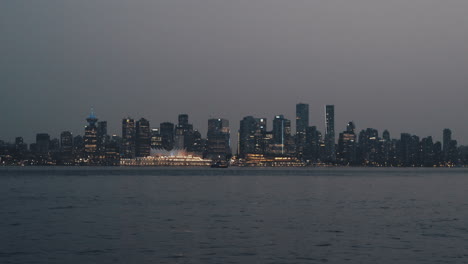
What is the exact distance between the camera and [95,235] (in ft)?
126

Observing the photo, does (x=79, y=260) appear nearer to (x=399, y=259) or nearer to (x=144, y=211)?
(x=399, y=259)

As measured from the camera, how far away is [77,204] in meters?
63.6

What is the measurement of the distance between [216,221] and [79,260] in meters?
18.2

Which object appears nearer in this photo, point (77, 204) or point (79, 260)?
point (79, 260)

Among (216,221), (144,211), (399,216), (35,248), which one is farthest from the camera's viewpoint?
(144,211)

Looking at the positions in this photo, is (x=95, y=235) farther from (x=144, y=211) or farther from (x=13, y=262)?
(x=144, y=211)

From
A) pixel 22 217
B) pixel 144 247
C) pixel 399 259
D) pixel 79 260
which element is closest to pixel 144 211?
pixel 22 217

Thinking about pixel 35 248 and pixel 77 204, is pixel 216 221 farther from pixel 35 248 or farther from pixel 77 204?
pixel 77 204

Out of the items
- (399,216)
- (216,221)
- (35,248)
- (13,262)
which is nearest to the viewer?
(13,262)

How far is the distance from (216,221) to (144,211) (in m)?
10.7

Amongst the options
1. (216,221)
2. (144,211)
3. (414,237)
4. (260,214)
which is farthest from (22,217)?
(414,237)

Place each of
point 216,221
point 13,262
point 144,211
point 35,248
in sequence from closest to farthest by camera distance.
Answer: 1. point 13,262
2. point 35,248
3. point 216,221
4. point 144,211

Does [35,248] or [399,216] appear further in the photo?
[399,216]

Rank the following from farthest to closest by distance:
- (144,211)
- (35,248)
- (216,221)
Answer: (144,211) < (216,221) < (35,248)
